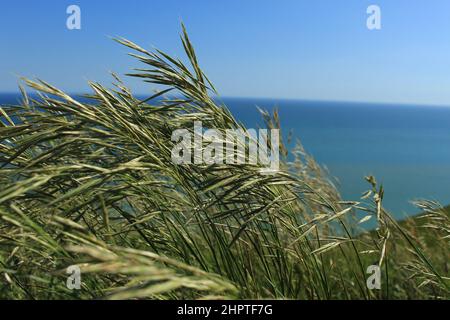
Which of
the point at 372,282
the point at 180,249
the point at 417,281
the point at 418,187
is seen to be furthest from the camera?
the point at 418,187

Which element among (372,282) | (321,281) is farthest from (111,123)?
(372,282)

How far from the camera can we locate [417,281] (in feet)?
10.4

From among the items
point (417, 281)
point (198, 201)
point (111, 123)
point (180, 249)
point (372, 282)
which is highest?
point (111, 123)

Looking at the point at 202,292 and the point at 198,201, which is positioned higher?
the point at 198,201

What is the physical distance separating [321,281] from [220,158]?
0.66 meters

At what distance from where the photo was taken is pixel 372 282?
72.7 inches

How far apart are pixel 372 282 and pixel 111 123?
3.91 ft

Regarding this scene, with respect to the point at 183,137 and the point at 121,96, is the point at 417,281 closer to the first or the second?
the point at 183,137

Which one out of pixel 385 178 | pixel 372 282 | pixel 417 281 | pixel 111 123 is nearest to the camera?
pixel 111 123
